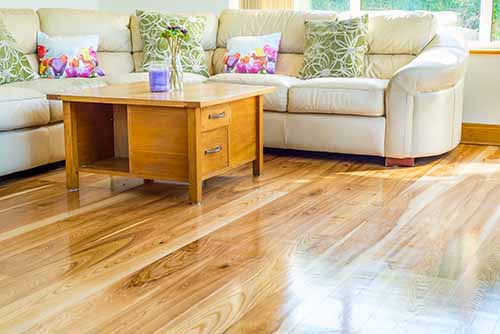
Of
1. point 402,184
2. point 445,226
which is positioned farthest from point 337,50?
point 445,226

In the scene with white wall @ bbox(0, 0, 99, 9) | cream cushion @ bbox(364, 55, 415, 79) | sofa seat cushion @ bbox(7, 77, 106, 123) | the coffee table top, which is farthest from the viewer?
white wall @ bbox(0, 0, 99, 9)

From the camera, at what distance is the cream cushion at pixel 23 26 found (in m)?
4.62

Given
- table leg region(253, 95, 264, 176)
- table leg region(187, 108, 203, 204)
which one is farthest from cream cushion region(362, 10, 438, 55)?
table leg region(187, 108, 203, 204)

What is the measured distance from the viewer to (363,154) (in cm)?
433

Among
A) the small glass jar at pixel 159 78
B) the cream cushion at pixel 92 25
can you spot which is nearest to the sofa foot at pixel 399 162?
the small glass jar at pixel 159 78

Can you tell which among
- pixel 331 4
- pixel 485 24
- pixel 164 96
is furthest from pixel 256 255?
pixel 331 4

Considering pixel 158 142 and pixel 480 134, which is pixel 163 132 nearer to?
pixel 158 142

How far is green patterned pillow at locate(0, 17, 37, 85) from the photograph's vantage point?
14.2ft

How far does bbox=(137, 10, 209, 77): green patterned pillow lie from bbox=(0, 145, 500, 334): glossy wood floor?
1.36m

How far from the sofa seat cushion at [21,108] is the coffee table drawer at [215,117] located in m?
1.08

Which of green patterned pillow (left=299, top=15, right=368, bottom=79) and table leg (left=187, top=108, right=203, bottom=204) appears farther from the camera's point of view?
green patterned pillow (left=299, top=15, right=368, bottom=79)

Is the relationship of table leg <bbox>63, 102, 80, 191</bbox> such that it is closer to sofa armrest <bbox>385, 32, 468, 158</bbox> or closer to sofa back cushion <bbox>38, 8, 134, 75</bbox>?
sofa back cushion <bbox>38, 8, 134, 75</bbox>

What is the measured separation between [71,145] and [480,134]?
284cm

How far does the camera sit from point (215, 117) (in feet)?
11.3
